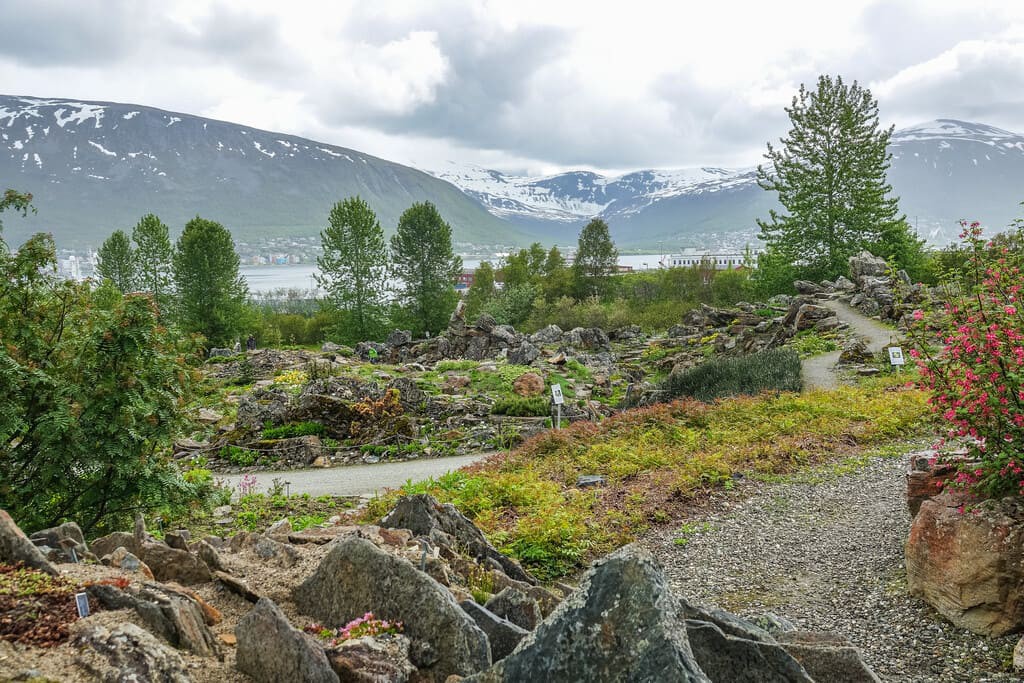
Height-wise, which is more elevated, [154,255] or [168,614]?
[154,255]

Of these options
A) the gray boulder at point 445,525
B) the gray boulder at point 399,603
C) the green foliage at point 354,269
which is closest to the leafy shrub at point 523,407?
the gray boulder at point 445,525

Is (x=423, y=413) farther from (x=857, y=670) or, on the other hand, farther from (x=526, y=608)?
(x=857, y=670)

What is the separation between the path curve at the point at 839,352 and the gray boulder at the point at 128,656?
1689 cm

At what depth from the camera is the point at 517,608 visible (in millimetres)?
4051

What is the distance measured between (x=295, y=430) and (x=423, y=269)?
33282 mm

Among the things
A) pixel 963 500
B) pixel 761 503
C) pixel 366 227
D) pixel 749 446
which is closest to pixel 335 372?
pixel 749 446

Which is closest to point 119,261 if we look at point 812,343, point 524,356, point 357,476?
point 524,356

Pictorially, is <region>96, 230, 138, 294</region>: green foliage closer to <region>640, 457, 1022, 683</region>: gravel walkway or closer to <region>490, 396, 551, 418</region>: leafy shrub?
<region>490, 396, 551, 418</region>: leafy shrub

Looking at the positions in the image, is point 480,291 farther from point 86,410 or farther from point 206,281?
point 86,410

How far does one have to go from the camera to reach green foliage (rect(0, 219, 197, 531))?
6.06 m

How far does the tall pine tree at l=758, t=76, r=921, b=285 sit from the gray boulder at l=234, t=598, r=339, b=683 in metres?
36.5

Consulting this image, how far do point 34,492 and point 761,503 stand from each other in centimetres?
844

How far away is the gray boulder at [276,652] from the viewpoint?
3.03 meters

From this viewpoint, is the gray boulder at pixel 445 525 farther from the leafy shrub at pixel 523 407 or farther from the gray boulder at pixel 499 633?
the leafy shrub at pixel 523 407
